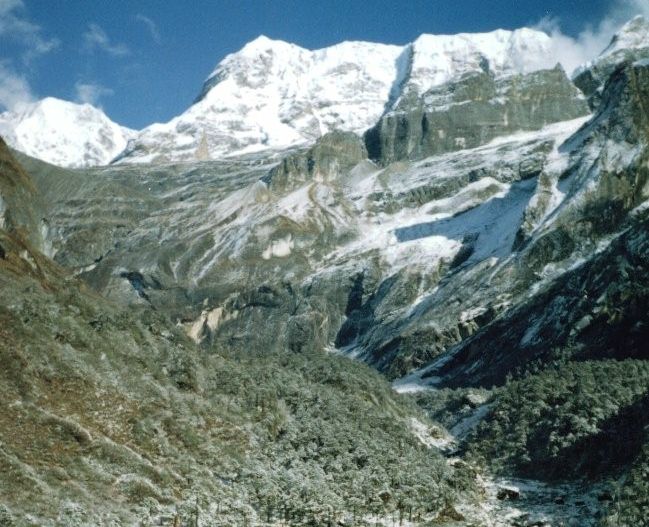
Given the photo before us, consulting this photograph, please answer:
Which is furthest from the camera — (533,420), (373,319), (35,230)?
(373,319)

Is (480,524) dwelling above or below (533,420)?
below

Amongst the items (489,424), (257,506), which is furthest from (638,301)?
(257,506)

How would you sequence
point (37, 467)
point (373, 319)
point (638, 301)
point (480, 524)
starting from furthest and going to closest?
point (373, 319) < point (638, 301) < point (480, 524) < point (37, 467)

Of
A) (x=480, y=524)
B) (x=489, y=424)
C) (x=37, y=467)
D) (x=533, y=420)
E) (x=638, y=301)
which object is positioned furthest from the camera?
(x=638, y=301)

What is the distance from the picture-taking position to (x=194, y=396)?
50969mm

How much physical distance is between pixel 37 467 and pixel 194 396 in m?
15.8

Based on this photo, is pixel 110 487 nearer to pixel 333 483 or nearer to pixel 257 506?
pixel 257 506

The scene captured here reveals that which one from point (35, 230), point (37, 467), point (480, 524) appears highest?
point (35, 230)

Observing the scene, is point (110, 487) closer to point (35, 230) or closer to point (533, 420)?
point (533, 420)

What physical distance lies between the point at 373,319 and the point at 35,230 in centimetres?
11245

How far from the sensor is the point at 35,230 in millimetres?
95688

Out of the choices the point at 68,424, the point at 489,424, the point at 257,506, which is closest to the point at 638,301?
the point at 489,424

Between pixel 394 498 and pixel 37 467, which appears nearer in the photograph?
pixel 37 467

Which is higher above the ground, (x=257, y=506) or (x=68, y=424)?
(x=68, y=424)
